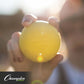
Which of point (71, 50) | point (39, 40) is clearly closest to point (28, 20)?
point (39, 40)

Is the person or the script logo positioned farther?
the person

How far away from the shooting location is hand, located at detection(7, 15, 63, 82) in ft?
3.46

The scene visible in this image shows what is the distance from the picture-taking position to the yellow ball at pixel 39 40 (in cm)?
97

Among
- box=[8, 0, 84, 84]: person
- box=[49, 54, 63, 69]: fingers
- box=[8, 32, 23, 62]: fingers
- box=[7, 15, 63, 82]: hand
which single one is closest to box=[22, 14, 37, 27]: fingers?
box=[7, 15, 63, 82]: hand

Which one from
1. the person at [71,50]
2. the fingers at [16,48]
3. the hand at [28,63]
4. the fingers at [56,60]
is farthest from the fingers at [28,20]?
the person at [71,50]

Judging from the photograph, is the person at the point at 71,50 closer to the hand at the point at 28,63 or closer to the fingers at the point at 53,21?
the hand at the point at 28,63

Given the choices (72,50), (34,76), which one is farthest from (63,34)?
(34,76)

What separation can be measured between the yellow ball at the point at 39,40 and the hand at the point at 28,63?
3 centimetres

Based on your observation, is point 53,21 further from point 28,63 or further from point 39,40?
point 28,63

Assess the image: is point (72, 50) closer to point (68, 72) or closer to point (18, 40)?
point (68, 72)

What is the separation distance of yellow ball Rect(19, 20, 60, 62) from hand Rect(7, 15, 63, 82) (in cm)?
3

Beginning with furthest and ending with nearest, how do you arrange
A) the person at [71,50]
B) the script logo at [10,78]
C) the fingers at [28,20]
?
the person at [71,50], the script logo at [10,78], the fingers at [28,20]

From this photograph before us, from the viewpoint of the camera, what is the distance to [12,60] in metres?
1.13

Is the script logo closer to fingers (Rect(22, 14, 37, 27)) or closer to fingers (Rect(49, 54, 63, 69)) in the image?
fingers (Rect(49, 54, 63, 69))
